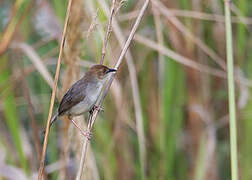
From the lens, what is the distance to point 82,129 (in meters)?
2.55

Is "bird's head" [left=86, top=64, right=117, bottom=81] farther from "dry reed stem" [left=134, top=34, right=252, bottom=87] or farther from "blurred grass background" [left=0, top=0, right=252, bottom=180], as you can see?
"dry reed stem" [left=134, top=34, right=252, bottom=87]

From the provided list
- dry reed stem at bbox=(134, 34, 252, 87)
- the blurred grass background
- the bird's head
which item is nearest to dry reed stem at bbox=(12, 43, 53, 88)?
the blurred grass background

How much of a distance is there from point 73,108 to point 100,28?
1.65 feet

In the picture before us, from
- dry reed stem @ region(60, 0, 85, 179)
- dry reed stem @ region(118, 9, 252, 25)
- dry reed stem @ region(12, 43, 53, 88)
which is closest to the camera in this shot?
dry reed stem @ region(60, 0, 85, 179)

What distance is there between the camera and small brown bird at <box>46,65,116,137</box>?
2.72m

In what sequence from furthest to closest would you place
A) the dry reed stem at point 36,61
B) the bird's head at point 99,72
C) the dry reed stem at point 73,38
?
the dry reed stem at point 36,61 < the bird's head at point 99,72 < the dry reed stem at point 73,38

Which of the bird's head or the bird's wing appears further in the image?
the bird's wing

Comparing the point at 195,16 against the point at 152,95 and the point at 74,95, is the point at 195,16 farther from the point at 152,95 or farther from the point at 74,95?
Result: the point at 74,95

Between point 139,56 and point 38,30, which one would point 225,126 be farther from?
point 38,30

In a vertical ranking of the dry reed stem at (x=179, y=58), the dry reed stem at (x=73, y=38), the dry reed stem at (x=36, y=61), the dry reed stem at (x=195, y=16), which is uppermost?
the dry reed stem at (x=195, y=16)

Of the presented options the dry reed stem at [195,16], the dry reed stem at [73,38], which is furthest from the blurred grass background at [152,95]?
the dry reed stem at [73,38]

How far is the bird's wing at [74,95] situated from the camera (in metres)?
2.78

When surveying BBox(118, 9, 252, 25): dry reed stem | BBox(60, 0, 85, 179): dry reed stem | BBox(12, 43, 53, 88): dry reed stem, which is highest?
BBox(118, 9, 252, 25): dry reed stem

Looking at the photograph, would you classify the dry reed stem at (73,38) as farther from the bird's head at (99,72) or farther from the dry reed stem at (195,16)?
the dry reed stem at (195,16)
